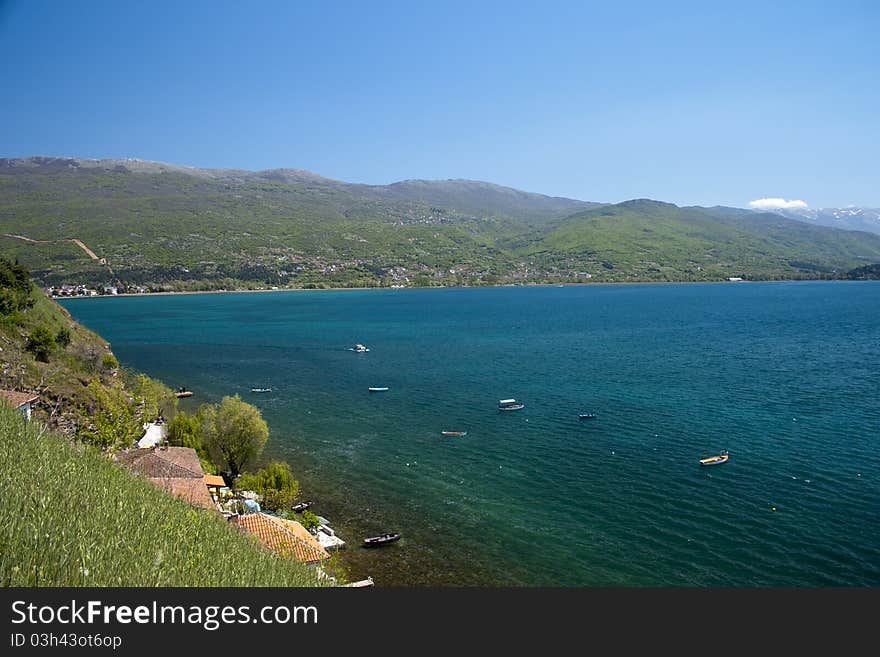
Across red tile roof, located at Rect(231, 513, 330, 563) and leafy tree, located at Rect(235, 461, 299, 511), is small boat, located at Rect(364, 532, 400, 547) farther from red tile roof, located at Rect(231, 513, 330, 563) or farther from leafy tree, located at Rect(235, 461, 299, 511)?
leafy tree, located at Rect(235, 461, 299, 511)

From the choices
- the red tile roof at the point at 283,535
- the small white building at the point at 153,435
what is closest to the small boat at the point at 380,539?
the red tile roof at the point at 283,535

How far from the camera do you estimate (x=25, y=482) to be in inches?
282

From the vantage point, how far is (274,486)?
92.1ft

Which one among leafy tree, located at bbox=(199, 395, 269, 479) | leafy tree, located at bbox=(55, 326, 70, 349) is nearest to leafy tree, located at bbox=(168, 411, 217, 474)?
leafy tree, located at bbox=(199, 395, 269, 479)

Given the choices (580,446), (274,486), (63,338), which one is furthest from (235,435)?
(580,446)

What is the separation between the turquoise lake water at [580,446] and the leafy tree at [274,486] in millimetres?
2089

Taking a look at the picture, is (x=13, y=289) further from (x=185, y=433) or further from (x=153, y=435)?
(x=185, y=433)

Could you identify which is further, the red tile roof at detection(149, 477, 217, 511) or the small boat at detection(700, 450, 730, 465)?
the small boat at detection(700, 450, 730, 465)

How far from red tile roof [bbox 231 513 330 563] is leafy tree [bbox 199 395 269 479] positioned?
9369 mm

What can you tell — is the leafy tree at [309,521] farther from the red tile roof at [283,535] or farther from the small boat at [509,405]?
the small boat at [509,405]

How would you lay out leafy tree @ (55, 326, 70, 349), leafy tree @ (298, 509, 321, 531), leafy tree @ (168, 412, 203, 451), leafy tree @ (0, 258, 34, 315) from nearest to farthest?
leafy tree @ (298, 509, 321, 531)
leafy tree @ (168, 412, 203, 451)
leafy tree @ (55, 326, 70, 349)
leafy tree @ (0, 258, 34, 315)

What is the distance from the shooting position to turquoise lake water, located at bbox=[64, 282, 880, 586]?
23438 mm

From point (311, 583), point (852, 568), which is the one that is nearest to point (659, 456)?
point (852, 568)

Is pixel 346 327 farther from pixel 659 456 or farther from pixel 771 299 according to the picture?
pixel 771 299
